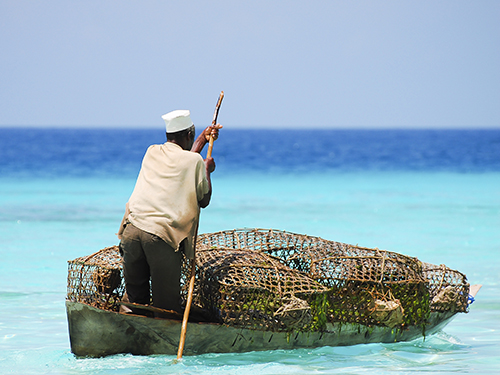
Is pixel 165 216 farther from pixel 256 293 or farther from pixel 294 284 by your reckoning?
pixel 294 284

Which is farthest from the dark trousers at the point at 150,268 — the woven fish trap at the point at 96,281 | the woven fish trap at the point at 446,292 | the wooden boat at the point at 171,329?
the woven fish trap at the point at 446,292

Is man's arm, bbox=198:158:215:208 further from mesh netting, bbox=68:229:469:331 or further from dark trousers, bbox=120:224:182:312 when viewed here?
mesh netting, bbox=68:229:469:331

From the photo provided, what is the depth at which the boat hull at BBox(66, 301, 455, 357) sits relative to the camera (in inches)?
202

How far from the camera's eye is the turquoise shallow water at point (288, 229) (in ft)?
18.5

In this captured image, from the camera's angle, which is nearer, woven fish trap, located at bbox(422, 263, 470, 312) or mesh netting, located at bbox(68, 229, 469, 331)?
mesh netting, located at bbox(68, 229, 469, 331)

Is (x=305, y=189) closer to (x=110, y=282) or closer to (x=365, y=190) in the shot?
(x=365, y=190)

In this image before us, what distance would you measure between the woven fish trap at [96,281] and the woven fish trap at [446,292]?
2.63 metres

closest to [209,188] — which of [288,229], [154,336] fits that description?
[154,336]

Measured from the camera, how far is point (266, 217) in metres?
17.0

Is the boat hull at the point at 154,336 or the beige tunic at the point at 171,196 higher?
the beige tunic at the point at 171,196

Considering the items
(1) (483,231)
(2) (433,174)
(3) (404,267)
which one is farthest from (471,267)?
(2) (433,174)
